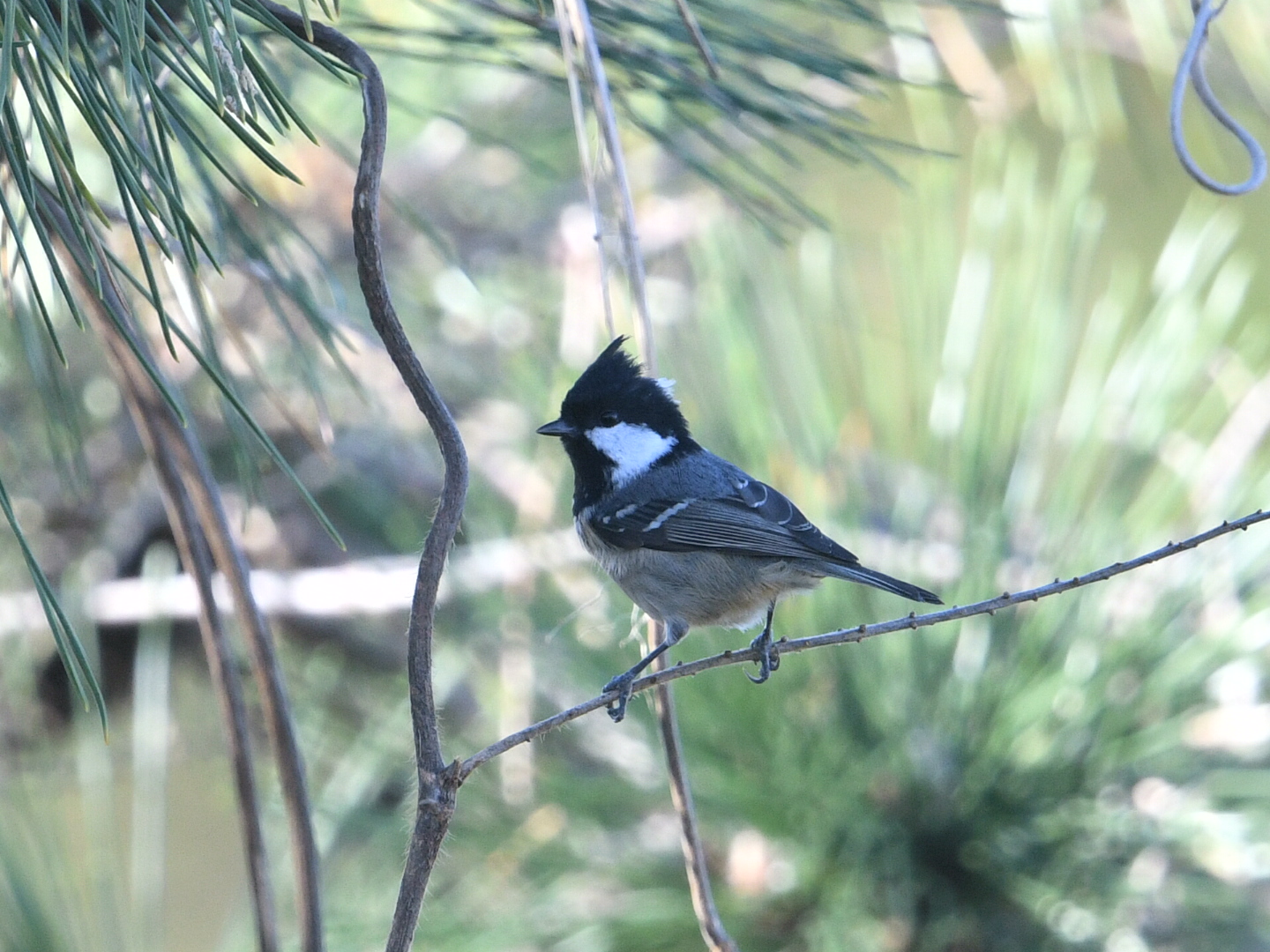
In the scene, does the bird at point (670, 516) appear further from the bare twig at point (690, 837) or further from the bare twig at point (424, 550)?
the bare twig at point (424, 550)

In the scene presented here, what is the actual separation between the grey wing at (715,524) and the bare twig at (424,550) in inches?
31.6

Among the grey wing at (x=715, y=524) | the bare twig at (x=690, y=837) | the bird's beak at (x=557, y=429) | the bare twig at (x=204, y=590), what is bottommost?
the bare twig at (x=690, y=837)

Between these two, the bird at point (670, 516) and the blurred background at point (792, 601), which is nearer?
the blurred background at point (792, 601)

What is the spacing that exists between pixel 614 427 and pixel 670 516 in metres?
0.14

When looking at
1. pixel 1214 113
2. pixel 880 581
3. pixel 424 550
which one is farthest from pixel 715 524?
pixel 424 550

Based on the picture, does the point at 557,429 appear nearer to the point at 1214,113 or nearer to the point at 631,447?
the point at 631,447

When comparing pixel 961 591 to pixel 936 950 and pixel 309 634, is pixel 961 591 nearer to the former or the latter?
pixel 936 950

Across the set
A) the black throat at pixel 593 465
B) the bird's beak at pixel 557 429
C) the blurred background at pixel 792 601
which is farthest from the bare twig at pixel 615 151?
the black throat at pixel 593 465

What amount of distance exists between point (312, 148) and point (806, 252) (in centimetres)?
73

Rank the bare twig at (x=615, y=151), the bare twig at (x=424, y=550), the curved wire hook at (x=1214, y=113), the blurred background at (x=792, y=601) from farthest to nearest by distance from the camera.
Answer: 1. the blurred background at (x=792, y=601)
2. the curved wire hook at (x=1214, y=113)
3. the bare twig at (x=615, y=151)
4. the bare twig at (x=424, y=550)

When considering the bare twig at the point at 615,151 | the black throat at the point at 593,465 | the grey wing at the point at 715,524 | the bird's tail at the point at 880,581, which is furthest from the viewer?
the black throat at the point at 593,465

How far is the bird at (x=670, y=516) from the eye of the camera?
1.42 meters

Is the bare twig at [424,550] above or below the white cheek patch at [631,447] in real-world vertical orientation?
below

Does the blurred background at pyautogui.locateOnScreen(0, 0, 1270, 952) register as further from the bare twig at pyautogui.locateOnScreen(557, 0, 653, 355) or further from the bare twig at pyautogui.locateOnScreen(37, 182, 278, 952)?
the bare twig at pyautogui.locateOnScreen(557, 0, 653, 355)
